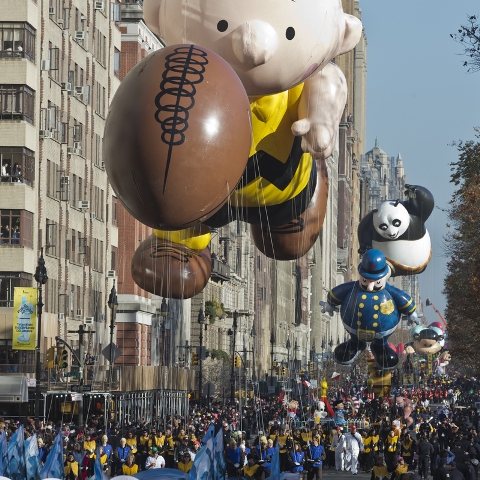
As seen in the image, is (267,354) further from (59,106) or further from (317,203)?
(317,203)

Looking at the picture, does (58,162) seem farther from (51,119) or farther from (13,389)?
(13,389)

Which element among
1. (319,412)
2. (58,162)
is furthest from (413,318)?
(58,162)

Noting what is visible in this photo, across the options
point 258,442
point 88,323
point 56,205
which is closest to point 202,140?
point 258,442

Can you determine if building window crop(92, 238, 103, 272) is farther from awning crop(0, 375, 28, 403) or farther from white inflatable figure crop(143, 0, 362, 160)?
white inflatable figure crop(143, 0, 362, 160)

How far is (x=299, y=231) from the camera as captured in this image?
16141mm

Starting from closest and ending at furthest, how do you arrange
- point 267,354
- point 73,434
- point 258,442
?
point 258,442 < point 73,434 < point 267,354

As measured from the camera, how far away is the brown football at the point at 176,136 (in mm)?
12383

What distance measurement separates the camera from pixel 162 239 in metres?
16.4

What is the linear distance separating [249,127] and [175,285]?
12.0 ft

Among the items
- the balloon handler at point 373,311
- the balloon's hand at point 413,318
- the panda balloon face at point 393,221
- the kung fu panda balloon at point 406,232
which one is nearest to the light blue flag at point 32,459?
the balloon handler at point 373,311

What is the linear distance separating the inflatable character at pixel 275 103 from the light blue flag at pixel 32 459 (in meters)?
7.24

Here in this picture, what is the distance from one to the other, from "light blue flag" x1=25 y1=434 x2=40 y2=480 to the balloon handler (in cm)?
1770

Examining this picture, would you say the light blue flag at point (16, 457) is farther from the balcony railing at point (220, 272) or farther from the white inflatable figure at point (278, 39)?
the balcony railing at point (220, 272)

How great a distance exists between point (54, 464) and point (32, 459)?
0.61 m
